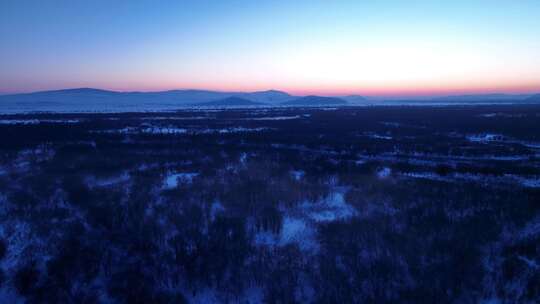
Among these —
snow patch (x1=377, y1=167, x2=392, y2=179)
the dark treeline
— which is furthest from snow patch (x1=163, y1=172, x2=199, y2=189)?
snow patch (x1=377, y1=167, x2=392, y2=179)

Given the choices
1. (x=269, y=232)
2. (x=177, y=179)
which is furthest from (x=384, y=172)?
(x=177, y=179)

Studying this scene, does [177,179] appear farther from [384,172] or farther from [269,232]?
[384,172]

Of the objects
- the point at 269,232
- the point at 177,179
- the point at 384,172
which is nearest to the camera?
the point at 269,232

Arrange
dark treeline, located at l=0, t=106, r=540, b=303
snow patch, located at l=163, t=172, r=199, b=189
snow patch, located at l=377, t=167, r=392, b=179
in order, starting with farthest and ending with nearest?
snow patch, located at l=377, t=167, r=392, b=179, snow patch, located at l=163, t=172, r=199, b=189, dark treeline, located at l=0, t=106, r=540, b=303

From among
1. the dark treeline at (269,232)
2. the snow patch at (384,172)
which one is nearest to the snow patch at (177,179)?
the dark treeline at (269,232)

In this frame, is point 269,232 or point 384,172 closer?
point 269,232

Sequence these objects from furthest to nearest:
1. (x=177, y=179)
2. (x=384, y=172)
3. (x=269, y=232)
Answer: (x=384, y=172), (x=177, y=179), (x=269, y=232)

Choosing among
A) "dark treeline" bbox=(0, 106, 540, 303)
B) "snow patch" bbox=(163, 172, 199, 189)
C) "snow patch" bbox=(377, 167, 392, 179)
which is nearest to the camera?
"dark treeline" bbox=(0, 106, 540, 303)

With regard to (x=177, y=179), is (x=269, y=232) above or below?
below

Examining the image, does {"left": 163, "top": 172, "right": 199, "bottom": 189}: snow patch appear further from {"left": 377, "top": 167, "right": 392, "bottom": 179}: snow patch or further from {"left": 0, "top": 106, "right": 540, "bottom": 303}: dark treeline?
{"left": 377, "top": 167, "right": 392, "bottom": 179}: snow patch

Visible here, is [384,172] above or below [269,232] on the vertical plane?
above

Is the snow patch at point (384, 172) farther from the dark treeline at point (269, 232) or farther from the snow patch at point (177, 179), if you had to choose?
the snow patch at point (177, 179)
